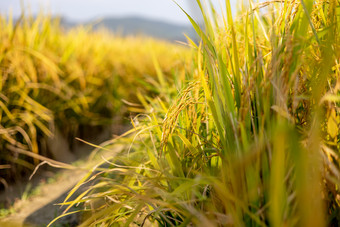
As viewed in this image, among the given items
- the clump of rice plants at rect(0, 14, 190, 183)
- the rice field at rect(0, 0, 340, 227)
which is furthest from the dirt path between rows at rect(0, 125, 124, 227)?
the rice field at rect(0, 0, 340, 227)

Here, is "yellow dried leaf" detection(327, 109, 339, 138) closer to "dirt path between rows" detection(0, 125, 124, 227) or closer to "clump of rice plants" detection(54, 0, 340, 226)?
"clump of rice plants" detection(54, 0, 340, 226)

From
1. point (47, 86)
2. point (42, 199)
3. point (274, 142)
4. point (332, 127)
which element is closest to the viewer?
point (274, 142)

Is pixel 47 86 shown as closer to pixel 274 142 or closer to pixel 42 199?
pixel 42 199

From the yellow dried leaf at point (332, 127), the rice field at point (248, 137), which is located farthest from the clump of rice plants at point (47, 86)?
the yellow dried leaf at point (332, 127)

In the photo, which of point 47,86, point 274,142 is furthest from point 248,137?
point 47,86

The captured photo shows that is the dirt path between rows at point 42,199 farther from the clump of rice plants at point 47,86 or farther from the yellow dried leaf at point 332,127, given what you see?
the yellow dried leaf at point 332,127

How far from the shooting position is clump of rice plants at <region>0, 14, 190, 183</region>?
8.29 ft

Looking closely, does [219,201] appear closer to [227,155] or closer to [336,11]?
[227,155]

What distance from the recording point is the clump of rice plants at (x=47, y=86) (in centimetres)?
253

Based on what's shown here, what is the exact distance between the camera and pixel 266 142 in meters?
0.83

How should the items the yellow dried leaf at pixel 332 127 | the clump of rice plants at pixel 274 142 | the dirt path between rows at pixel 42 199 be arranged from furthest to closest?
the dirt path between rows at pixel 42 199 < the yellow dried leaf at pixel 332 127 < the clump of rice plants at pixel 274 142

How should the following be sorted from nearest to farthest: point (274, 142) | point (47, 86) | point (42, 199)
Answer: point (274, 142), point (42, 199), point (47, 86)

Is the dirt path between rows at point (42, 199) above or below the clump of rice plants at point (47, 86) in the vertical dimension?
below

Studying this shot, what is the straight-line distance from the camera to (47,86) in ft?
9.31
